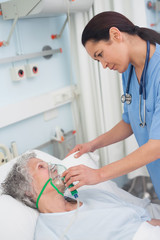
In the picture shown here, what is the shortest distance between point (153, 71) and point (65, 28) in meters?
1.21

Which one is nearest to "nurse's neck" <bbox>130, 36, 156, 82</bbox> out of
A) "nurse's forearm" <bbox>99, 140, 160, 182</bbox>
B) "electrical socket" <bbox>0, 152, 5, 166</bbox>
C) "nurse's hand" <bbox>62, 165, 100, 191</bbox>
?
"nurse's forearm" <bbox>99, 140, 160, 182</bbox>

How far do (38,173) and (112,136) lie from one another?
1.71 feet

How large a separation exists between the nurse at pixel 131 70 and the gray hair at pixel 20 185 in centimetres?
30

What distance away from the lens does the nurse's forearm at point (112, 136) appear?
1646mm

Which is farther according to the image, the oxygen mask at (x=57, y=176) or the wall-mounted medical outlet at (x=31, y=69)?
the wall-mounted medical outlet at (x=31, y=69)

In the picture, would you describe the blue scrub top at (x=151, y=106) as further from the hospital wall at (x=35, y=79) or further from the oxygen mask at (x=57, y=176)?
the hospital wall at (x=35, y=79)

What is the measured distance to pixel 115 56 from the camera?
1.23m

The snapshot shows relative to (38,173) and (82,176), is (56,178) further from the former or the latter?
(82,176)

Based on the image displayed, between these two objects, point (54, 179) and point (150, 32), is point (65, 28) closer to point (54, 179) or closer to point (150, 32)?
point (150, 32)

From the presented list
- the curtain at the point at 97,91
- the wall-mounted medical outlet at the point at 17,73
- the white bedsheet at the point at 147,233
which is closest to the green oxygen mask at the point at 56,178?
the white bedsheet at the point at 147,233

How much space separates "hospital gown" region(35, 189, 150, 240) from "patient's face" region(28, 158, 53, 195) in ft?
0.47

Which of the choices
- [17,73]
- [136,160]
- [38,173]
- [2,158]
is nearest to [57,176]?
[38,173]

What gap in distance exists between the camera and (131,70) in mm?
1445

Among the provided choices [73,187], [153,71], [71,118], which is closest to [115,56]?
[153,71]
